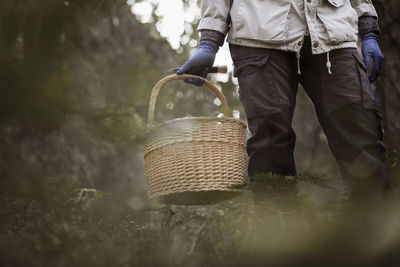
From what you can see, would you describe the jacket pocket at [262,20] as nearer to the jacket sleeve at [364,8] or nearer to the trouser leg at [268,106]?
the trouser leg at [268,106]

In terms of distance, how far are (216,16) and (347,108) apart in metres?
0.70

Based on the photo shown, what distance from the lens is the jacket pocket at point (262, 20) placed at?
1774 millimetres

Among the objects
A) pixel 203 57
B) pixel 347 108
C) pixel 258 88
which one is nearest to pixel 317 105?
pixel 347 108

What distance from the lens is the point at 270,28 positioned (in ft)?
5.85

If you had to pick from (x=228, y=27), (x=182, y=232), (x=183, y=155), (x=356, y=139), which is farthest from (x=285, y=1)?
(x=182, y=232)

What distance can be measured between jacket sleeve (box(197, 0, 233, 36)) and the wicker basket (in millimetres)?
365

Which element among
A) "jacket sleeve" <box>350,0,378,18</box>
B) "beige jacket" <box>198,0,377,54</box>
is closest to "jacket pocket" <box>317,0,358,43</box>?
"beige jacket" <box>198,0,377,54</box>

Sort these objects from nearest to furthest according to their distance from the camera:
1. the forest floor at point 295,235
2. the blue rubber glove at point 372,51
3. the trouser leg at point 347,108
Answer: the forest floor at point 295,235 < the trouser leg at point 347,108 < the blue rubber glove at point 372,51

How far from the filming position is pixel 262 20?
5.90 feet

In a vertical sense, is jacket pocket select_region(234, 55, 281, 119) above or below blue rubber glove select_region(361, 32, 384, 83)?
below

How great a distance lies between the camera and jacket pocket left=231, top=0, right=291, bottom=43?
5.82 ft

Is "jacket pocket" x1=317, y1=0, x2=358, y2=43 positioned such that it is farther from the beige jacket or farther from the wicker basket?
the wicker basket

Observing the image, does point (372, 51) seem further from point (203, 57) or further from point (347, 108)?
point (203, 57)

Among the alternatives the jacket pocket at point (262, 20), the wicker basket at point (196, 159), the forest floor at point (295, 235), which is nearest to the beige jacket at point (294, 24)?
the jacket pocket at point (262, 20)
